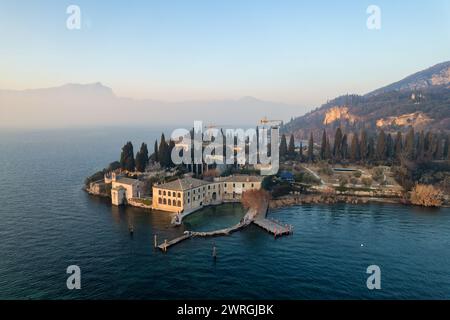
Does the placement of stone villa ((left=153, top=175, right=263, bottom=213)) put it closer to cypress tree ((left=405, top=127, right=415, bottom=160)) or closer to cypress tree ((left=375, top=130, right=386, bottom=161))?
cypress tree ((left=375, top=130, right=386, bottom=161))

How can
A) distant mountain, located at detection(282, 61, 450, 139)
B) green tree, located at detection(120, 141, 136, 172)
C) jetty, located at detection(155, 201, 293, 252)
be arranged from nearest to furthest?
jetty, located at detection(155, 201, 293, 252)
green tree, located at detection(120, 141, 136, 172)
distant mountain, located at detection(282, 61, 450, 139)

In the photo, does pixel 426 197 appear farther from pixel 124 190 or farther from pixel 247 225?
pixel 124 190

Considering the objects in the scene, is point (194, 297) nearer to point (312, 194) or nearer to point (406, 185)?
point (312, 194)

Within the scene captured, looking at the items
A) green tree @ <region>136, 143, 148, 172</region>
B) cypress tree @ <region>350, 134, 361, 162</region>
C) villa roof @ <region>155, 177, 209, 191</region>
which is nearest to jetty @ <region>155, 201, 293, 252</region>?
villa roof @ <region>155, 177, 209, 191</region>

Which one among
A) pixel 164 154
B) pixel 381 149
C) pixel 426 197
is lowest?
pixel 426 197

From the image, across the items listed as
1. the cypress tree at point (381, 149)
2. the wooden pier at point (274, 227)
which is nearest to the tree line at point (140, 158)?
the wooden pier at point (274, 227)

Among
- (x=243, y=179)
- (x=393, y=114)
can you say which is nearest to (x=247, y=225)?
(x=243, y=179)

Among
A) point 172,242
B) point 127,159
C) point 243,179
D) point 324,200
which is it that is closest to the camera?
point 172,242
